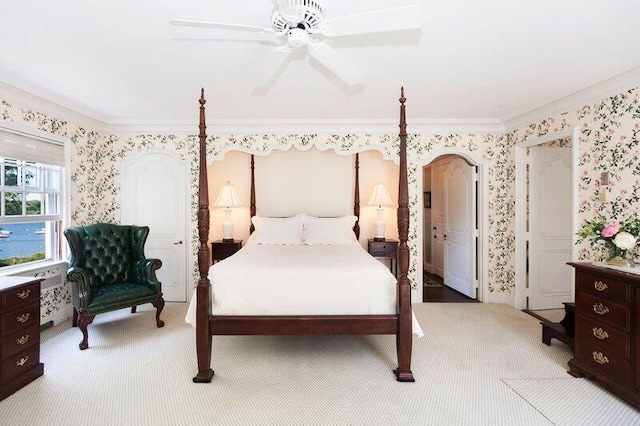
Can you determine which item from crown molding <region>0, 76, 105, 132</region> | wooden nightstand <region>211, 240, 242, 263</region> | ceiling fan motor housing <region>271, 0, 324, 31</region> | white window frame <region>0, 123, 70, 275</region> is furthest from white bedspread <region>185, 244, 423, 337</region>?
crown molding <region>0, 76, 105, 132</region>

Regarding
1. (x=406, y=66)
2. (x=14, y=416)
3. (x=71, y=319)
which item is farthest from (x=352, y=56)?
(x=71, y=319)

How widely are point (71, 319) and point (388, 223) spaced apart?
13.9ft

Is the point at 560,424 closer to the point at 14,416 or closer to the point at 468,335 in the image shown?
the point at 468,335

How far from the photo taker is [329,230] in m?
4.32

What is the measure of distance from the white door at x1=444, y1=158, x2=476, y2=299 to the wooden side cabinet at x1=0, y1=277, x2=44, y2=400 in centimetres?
480

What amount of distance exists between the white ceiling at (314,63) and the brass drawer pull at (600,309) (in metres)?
1.88

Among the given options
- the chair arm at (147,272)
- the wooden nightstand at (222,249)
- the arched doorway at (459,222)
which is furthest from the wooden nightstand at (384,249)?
the chair arm at (147,272)

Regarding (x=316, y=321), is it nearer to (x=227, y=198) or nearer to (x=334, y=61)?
(x=334, y=61)

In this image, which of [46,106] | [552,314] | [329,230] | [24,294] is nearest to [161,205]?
[46,106]

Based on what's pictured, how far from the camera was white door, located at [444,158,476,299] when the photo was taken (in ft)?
14.7

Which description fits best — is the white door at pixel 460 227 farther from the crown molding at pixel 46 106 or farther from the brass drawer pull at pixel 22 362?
the crown molding at pixel 46 106

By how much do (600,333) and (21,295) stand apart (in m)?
4.28

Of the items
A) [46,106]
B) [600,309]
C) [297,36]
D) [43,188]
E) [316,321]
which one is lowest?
[316,321]

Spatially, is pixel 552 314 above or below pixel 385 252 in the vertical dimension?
below
